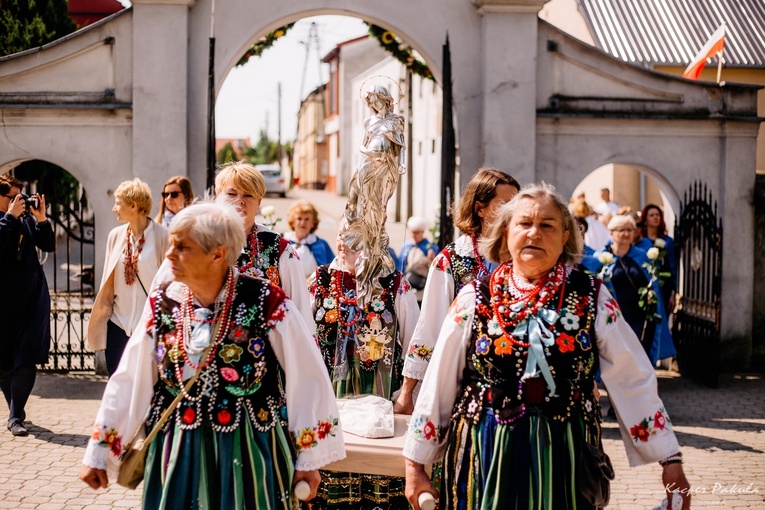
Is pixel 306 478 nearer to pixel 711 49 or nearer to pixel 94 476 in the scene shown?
pixel 94 476

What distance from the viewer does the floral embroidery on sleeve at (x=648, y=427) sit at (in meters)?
3.37

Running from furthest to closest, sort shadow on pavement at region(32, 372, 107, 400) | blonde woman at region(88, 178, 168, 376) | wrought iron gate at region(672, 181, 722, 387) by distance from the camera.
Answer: wrought iron gate at region(672, 181, 722, 387) → shadow on pavement at region(32, 372, 107, 400) → blonde woman at region(88, 178, 168, 376)

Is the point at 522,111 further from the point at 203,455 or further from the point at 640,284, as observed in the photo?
the point at 203,455

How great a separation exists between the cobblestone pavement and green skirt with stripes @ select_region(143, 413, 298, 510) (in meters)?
3.08

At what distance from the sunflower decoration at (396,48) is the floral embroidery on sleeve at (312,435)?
8.68 meters

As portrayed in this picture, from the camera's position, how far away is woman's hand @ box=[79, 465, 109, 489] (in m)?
3.37

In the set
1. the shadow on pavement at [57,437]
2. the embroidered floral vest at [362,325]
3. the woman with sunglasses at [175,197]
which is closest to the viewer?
the embroidered floral vest at [362,325]

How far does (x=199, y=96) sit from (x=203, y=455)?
757cm

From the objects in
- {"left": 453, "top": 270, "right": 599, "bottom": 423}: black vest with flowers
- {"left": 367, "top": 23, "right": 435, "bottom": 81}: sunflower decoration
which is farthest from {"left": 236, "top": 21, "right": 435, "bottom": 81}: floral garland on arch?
{"left": 453, "top": 270, "right": 599, "bottom": 423}: black vest with flowers

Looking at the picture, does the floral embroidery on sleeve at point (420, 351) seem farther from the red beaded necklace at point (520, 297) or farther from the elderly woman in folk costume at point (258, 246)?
the red beaded necklace at point (520, 297)

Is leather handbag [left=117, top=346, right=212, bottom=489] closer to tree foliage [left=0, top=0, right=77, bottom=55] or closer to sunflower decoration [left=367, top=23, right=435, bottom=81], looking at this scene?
sunflower decoration [left=367, top=23, right=435, bottom=81]

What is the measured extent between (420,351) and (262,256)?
39.2 inches

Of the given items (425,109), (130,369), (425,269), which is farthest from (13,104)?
(425,109)

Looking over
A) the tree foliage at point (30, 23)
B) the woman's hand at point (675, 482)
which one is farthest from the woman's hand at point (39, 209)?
the tree foliage at point (30, 23)
